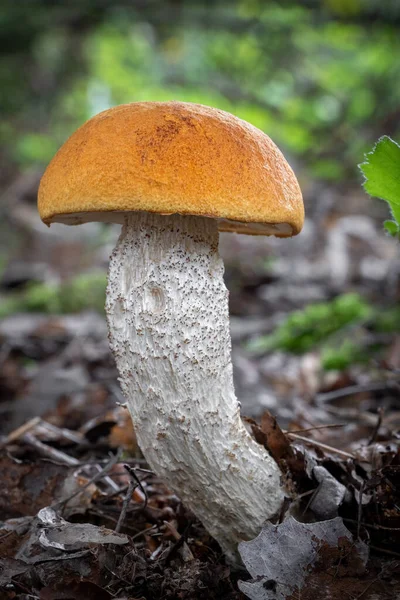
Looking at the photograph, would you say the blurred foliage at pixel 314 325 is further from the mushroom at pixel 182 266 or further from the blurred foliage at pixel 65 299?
the mushroom at pixel 182 266

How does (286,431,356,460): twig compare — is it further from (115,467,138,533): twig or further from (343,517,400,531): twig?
(115,467,138,533): twig

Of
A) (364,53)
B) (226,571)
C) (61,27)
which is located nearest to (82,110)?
(61,27)

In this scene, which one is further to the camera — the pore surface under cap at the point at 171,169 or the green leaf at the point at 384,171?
the green leaf at the point at 384,171

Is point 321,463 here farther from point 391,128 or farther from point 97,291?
point 391,128

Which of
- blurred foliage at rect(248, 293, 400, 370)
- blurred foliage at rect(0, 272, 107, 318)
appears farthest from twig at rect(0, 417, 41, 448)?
blurred foliage at rect(0, 272, 107, 318)

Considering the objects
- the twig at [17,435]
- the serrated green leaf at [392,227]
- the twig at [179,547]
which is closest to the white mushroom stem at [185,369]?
the twig at [179,547]

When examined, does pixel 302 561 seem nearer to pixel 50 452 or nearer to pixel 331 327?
pixel 50 452
